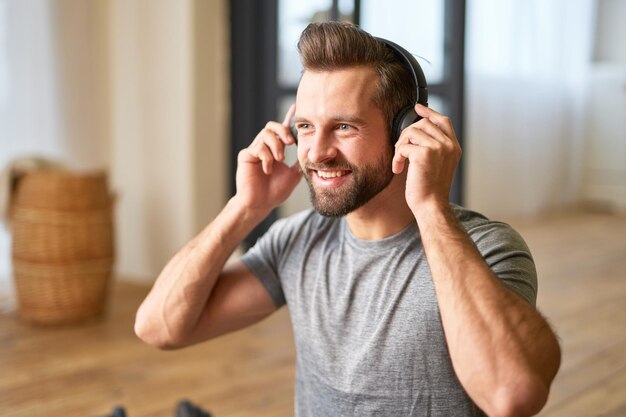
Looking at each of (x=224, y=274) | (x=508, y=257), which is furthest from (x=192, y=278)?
(x=508, y=257)

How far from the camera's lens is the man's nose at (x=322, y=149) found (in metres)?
1.25

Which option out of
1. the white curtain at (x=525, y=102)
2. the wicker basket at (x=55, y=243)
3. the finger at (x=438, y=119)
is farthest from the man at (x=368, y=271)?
the white curtain at (x=525, y=102)

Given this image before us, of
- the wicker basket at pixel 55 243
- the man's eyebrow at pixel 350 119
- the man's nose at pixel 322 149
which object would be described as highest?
the man's eyebrow at pixel 350 119

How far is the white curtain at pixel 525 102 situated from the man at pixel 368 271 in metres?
3.64

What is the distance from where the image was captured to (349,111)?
124cm

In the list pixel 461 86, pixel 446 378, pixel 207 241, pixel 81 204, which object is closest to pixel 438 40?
pixel 461 86

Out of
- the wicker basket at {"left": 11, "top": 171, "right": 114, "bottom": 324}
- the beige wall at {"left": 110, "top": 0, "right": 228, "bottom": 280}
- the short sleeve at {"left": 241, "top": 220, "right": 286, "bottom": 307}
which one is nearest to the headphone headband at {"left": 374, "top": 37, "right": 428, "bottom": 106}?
the short sleeve at {"left": 241, "top": 220, "right": 286, "bottom": 307}

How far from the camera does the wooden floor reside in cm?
229

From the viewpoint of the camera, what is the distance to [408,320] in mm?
1183

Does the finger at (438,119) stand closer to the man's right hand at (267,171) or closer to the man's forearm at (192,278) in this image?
the man's right hand at (267,171)

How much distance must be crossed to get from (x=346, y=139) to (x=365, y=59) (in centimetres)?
13

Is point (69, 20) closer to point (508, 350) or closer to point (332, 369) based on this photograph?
point (332, 369)

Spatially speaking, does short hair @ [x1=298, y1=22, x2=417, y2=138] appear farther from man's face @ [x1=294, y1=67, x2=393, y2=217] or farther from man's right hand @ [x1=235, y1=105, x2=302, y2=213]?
man's right hand @ [x1=235, y1=105, x2=302, y2=213]

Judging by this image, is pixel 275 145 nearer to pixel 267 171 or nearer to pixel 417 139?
pixel 267 171
